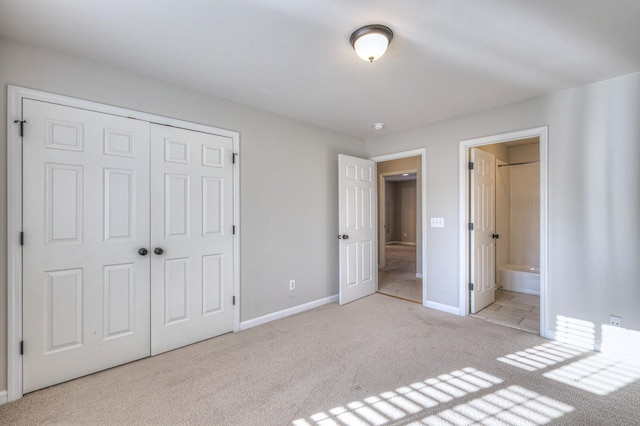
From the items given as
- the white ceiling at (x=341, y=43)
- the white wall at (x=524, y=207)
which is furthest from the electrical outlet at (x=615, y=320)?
the white wall at (x=524, y=207)

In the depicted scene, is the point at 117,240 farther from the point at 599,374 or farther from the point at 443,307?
the point at 599,374

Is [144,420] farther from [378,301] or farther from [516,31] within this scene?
[516,31]

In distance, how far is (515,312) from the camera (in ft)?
11.6

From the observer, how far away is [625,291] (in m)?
2.45

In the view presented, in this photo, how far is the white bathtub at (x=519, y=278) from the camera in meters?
4.26

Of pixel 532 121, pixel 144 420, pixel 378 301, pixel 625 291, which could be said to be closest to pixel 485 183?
pixel 532 121

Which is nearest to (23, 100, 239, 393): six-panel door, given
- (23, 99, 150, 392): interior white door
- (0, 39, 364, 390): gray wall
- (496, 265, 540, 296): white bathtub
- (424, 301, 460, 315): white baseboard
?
(23, 99, 150, 392): interior white door

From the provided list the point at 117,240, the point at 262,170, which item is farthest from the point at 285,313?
the point at 117,240

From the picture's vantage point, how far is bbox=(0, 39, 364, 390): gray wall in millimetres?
2008

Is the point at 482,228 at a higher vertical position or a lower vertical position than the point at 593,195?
lower

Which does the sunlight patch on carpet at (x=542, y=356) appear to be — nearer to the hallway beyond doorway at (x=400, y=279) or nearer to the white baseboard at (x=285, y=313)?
the hallway beyond doorway at (x=400, y=279)

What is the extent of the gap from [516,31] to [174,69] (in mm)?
2544

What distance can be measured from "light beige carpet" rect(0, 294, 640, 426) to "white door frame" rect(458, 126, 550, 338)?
517 mm

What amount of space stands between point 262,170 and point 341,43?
65.4 inches
